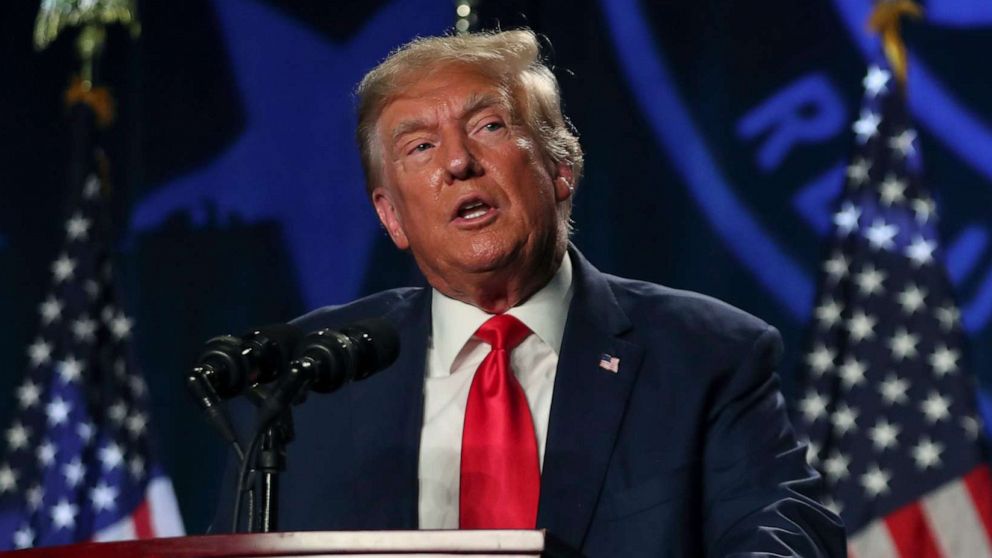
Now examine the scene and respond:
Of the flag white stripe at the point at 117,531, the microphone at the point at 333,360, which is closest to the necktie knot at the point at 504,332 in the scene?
the microphone at the point at 333,360

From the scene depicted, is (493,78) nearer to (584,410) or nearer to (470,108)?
(470,108)

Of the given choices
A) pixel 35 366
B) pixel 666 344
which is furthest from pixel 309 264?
pixel 666 344

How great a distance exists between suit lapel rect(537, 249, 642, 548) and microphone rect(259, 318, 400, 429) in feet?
1.58

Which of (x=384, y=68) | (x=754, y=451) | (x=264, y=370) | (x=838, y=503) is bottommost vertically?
(x=838, y=503)

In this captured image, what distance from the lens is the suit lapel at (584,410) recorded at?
225cm

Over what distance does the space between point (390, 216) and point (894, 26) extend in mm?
1495

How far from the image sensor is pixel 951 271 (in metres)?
3.40

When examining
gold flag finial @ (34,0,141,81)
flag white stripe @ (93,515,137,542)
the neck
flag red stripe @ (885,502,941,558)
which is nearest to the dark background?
gold flag finial @ (34,0,141,81)

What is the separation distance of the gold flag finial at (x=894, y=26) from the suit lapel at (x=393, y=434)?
1517 millimetres

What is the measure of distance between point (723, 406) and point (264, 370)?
829 mm

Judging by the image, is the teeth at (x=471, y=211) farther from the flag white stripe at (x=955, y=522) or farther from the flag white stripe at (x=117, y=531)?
the flag white stripe at (x=117, y=531)

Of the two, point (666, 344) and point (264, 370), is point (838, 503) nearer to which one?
point (666, 344)

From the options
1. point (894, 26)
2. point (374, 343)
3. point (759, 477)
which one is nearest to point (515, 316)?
point (759, 477)

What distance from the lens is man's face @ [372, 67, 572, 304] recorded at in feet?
8.14
